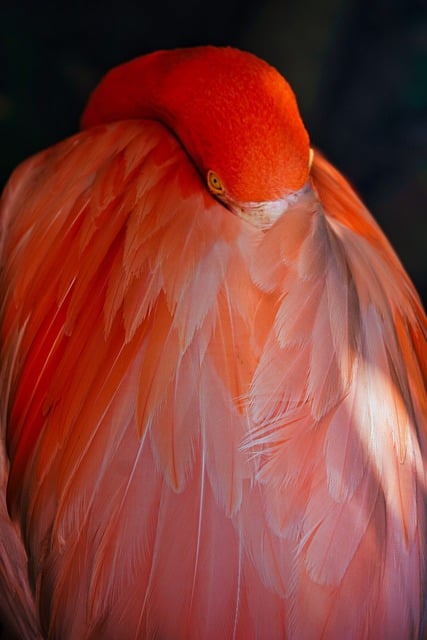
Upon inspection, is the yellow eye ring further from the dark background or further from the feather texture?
the dark background

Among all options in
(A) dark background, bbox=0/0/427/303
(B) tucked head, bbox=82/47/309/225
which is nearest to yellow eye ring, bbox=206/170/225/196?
(B) tucked head, bbox=82/47/309/225

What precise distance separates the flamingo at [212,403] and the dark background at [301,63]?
0.59 meters

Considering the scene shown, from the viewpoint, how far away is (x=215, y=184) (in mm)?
722

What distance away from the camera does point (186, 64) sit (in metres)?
0.80

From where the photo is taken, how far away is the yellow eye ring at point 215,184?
71 centimetres

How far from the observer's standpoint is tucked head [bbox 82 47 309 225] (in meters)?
0.69

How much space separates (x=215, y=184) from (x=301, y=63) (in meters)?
0.72

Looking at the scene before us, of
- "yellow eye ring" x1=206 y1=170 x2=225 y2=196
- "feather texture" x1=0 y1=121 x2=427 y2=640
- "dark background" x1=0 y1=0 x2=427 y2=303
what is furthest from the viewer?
"dark background" x1=0 y1=0 x2=427 y2=303

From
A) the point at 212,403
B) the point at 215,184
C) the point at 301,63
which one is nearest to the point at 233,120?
the point at 215,184

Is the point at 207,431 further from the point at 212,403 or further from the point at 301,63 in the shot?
the point at 301,63

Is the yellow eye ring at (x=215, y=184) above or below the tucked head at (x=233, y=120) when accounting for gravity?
below

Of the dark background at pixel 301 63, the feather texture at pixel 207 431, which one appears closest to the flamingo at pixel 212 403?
the feather texture at pixel 207 431

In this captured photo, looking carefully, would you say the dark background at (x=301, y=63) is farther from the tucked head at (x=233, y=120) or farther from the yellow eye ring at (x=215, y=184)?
the yellow eye ring at (x=215, y=184)

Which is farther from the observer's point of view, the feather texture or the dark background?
the dark background
